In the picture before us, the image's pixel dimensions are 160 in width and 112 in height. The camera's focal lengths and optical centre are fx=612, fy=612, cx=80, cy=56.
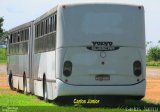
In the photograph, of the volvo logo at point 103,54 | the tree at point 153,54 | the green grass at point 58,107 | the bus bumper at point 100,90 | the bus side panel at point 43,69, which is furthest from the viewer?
the tree at point 153,54

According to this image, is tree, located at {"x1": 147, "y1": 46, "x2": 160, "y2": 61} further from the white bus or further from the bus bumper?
the bus bumper

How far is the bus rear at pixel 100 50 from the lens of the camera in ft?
59.7

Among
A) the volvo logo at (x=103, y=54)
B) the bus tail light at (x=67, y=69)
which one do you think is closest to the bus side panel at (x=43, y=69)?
the bus tail light at (x=67, y=69)

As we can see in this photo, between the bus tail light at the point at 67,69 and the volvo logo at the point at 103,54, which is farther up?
the volvo logo at the point at 103,54

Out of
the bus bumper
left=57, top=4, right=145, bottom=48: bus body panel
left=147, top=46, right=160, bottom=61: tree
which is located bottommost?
the bus bumper

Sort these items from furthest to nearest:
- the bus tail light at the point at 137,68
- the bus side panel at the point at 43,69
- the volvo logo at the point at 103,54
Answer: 1. the bus side panel at the point at 43,69
2. the bus tail light at the point at 137,68
3. the volvo logo at the point at 103,54

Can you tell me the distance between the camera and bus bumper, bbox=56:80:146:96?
18.0 m

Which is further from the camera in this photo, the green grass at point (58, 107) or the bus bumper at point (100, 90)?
the bus bumper at point (100, 90)

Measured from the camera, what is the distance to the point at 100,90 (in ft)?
59.4

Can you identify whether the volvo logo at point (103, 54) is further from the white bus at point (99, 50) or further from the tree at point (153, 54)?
the tree at point (153, 54)

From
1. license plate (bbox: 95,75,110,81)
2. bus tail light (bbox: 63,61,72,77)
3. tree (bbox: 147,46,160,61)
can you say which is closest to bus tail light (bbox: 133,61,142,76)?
license plate (bbox: 95,75,110,81)

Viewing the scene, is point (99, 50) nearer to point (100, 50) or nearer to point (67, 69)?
point (100, 50)

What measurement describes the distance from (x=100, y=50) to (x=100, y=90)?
1.20 meters

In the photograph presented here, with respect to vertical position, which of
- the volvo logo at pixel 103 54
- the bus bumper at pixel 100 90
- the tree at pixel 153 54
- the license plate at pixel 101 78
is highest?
the tree at pixel 153 54
